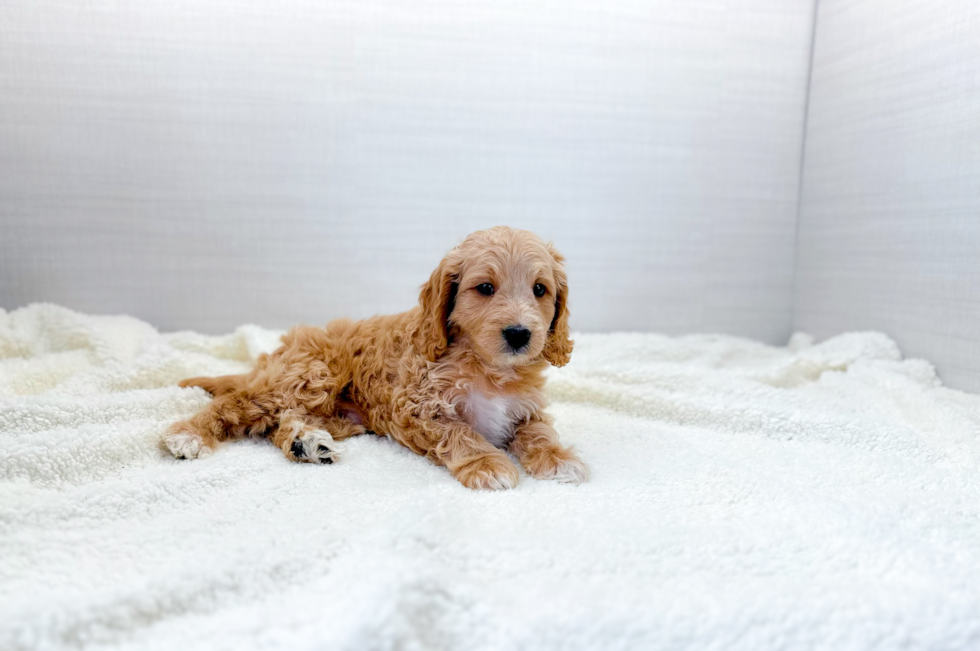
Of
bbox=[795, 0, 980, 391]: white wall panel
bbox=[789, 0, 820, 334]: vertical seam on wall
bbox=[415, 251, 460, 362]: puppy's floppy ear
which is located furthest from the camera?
bbox=[789, 0, 820, 334]: vertical seam on wall

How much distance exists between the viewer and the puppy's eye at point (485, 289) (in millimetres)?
1677

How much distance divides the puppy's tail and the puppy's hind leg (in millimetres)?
252

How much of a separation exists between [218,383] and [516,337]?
1.09 m

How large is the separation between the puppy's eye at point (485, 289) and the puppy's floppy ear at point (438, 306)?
10 centimetres

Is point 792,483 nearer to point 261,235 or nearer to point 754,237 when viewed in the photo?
point 754,237

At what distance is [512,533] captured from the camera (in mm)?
1240

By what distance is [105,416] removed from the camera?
6.05ft

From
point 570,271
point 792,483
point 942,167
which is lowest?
point 792,483

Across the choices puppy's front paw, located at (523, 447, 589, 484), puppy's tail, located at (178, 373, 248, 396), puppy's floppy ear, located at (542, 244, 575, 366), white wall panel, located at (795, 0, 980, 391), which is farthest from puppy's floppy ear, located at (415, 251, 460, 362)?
white wall panel, located at (795, 0, 980, 391)

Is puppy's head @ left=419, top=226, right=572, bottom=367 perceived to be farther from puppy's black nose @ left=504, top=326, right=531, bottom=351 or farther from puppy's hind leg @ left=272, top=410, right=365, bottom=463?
puppy's hind leg @ left=272, top=410, right=365, bottom=463

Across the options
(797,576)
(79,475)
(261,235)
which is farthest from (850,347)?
(79,475)

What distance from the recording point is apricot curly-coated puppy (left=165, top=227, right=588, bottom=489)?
1628 mm

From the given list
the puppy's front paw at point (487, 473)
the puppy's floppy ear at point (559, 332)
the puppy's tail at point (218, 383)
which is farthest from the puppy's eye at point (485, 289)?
the puppy's tail at point (218, 383)

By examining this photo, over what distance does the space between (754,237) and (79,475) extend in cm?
302
